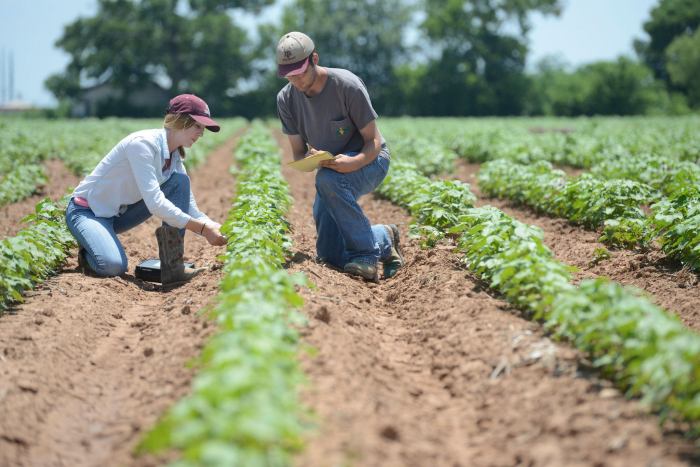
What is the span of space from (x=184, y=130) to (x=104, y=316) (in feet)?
5.01

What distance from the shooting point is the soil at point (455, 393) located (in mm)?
2855

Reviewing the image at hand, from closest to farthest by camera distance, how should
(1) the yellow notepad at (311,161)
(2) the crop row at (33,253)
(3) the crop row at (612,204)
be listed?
1. (2) the crop row at (33,253)
2. (1) the yellow notepad at (311,161)
3. (3) the crop row at (612,204)

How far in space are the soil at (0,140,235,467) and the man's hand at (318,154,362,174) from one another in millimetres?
1217

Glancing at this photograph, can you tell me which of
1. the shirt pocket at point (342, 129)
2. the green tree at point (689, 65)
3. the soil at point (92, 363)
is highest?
the green tree at point (689, 65)

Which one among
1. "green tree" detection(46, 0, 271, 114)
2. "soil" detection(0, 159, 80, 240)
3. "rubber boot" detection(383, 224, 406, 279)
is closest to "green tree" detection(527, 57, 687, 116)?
"green tree" detection(46, 0, 271, 114)

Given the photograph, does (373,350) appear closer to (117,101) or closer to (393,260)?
(393,260)

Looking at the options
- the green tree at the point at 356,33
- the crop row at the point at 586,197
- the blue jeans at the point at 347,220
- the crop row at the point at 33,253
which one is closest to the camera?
the crop row at the point at 33,253

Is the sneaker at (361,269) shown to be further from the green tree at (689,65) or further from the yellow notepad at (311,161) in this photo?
the green tree at (689,65)

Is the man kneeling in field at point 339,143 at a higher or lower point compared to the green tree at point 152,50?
lower

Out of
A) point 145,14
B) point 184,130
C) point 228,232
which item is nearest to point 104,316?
point 228,232

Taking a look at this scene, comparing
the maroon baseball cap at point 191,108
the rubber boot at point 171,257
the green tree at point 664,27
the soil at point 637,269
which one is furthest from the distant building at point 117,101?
the maroon baseball cap at point 191,108

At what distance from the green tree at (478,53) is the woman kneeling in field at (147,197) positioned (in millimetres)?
54213

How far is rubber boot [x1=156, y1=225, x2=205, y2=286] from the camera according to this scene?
5.71 m

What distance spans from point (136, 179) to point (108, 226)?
0.56 meters
